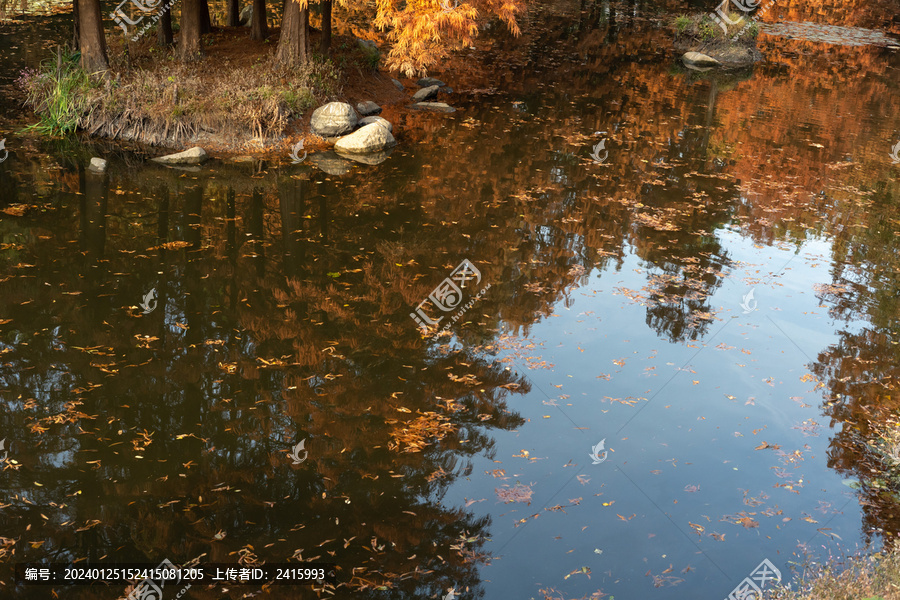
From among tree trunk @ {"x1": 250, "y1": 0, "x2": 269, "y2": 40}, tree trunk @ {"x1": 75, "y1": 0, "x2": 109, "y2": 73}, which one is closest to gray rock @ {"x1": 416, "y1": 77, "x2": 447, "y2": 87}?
tree trunk @ {"x1": 250, "y1": 0, "x2": 269, "y2": 40}

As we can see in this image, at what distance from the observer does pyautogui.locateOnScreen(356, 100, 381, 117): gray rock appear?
17.7 meters

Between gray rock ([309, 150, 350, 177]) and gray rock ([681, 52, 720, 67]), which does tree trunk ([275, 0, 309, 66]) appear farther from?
gray rock ([681, 52, 720, 67])

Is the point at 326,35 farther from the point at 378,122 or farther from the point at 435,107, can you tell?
the point at 378,122

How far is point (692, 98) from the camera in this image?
853 inches

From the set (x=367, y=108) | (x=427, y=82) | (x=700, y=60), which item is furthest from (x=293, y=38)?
(x=700, y=60)

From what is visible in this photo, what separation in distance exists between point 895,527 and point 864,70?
25.6 m

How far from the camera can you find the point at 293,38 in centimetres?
1719

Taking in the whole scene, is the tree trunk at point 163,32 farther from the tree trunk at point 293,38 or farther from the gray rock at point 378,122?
the gray rock at point 378,122

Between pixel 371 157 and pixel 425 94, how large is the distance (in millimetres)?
5024

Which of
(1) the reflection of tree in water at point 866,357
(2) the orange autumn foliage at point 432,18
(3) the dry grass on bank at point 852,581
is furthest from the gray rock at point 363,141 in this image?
(3) the dry grass on bank at point 852,581

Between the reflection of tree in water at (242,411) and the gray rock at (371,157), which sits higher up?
the gray rock at (371,157)

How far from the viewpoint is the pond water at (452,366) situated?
6234 mm

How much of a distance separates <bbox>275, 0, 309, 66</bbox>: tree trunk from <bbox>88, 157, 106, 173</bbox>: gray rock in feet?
17.4

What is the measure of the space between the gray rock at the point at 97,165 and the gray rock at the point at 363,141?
4747 mm
